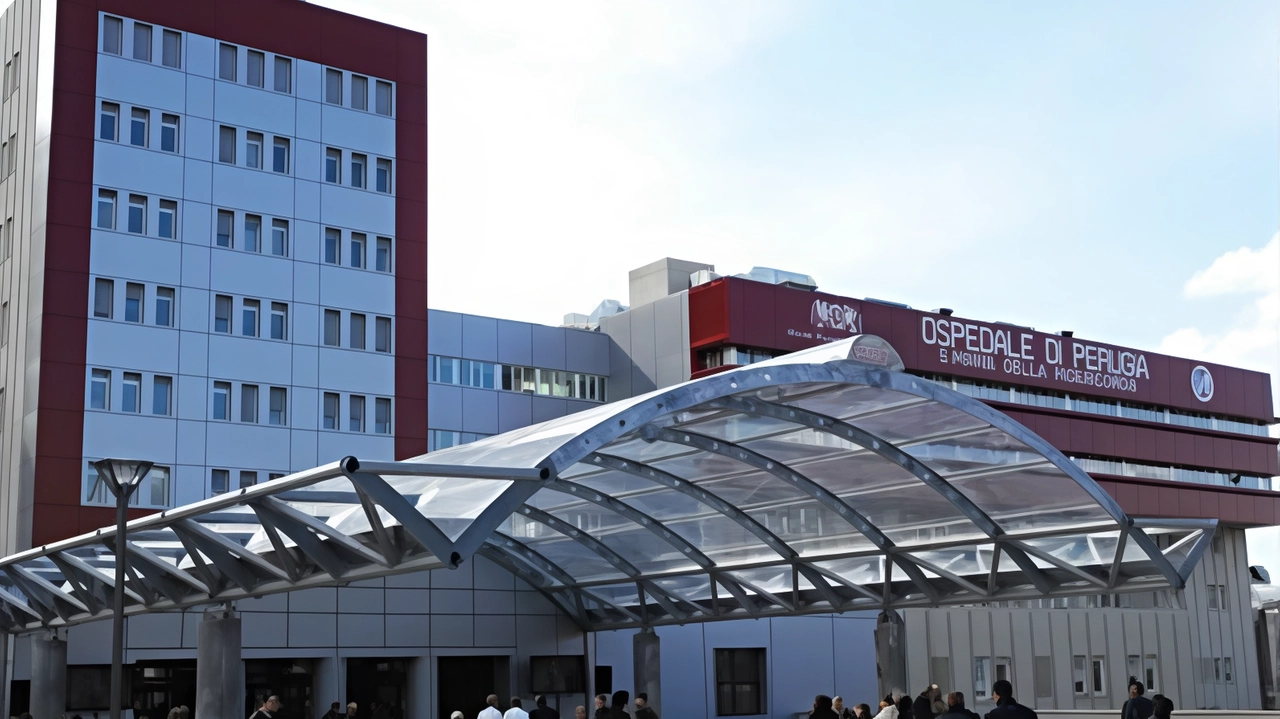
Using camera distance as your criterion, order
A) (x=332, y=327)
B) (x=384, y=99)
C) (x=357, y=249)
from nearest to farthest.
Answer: (x=332, y=327) → (x=357, y=249) → (x=384, y=99)

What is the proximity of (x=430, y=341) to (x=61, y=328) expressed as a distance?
45.7 feet

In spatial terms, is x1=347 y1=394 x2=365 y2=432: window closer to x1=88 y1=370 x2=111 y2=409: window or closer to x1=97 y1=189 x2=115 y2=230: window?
x1=88 y1=370 x2=111 y2=409: window

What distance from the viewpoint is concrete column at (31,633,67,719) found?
27.0 meters

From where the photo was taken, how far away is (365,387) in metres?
39.9

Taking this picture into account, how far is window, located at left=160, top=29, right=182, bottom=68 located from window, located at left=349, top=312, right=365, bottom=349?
7963 mm

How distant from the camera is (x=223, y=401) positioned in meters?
37.4

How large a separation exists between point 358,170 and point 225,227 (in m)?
4.45

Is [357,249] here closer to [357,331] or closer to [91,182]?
[357,331]

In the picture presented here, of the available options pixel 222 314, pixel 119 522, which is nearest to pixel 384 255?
pixel 222 314

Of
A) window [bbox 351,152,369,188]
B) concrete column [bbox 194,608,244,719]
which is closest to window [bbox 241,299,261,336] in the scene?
window [bbox 351,152,369,188]

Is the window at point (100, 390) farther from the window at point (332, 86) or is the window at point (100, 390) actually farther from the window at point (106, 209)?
the window at point (332, 86)

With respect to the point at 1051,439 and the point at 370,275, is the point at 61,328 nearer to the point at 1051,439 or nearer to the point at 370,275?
the point at 370,275

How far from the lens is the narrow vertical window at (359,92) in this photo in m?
41.2

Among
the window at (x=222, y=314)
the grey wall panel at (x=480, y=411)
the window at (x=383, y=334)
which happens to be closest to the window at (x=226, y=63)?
the window at (x=222, y=314)
